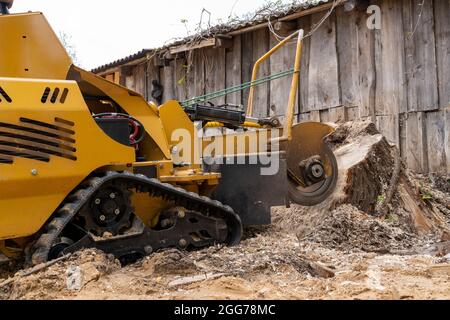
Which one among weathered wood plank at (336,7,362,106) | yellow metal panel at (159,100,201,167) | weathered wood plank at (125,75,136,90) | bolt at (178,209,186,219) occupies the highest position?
weathered wood plank at (125,75,136,90)

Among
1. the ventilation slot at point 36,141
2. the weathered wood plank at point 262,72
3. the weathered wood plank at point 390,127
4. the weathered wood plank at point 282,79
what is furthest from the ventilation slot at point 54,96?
the weathered wood plank at point 262,72

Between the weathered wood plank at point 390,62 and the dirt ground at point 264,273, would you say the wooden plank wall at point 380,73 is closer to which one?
the weathered wood plank at point 390,62

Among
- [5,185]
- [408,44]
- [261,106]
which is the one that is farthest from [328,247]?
[261,106]

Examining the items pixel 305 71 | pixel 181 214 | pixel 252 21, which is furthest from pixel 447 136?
pixel 181 214

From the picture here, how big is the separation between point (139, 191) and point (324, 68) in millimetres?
5499

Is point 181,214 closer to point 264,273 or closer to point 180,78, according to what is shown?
point 264,273

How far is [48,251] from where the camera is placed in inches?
166

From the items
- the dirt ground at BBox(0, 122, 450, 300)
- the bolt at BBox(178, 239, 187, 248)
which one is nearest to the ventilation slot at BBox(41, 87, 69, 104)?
the dirt ground at BBox(0, 122, 450, 300)

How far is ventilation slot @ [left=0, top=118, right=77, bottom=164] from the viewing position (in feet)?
13.6

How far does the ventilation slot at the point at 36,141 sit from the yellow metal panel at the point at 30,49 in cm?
75

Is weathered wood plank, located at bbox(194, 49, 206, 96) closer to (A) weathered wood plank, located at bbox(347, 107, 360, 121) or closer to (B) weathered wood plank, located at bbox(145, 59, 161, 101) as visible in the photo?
(B) weathered wood plank, located at bbox(145, 59, 161, 101)

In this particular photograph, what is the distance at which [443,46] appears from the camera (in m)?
→ 7.98

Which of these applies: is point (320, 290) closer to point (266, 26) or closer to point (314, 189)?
point (314, 189)

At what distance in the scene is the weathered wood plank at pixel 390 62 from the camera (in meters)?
8.51
